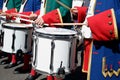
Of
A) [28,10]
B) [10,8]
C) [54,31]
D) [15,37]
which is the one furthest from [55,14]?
[10,8]

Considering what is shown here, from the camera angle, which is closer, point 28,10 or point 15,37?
point 15,37

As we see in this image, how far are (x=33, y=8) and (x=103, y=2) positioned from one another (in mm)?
3522

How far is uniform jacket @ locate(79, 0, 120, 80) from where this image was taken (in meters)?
1.79

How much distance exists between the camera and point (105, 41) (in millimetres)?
1875

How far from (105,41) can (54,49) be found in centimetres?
162

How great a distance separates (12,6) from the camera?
604 centimetres

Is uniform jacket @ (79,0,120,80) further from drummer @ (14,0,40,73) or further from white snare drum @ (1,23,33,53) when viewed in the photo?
drummer @ (14,0,40,73)

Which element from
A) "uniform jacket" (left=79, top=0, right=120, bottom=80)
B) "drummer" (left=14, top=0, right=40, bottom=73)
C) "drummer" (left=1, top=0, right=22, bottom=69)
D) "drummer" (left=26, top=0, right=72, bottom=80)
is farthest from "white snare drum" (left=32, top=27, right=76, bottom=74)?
"drummer" (left=1, top=0, right=22, bottom=69)

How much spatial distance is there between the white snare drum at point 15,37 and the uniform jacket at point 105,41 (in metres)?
3.13

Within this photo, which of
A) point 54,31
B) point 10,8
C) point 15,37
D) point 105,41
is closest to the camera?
point 105,41

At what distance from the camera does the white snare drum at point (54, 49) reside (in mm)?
3441

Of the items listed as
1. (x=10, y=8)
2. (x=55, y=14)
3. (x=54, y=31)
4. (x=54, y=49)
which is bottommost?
(x=54, y=49)

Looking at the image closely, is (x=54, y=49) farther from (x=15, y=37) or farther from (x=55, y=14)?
(x=15, y=37)

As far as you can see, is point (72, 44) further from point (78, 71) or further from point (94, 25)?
point (78, 71)
